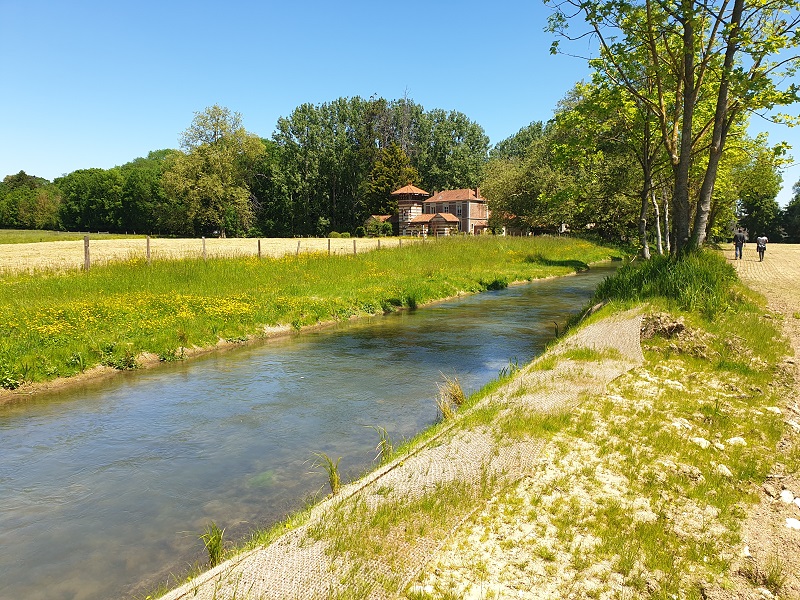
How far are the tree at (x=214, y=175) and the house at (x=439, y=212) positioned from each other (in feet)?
82.9

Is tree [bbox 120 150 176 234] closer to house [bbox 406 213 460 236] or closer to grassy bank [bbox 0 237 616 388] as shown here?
house [bbox 406 213 460 236]

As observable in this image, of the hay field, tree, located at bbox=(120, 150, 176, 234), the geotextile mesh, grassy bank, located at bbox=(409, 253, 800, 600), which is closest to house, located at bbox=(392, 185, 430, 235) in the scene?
the hay field

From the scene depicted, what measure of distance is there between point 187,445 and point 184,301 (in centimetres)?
1041

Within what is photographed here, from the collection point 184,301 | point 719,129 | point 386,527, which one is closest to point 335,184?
point 184,301

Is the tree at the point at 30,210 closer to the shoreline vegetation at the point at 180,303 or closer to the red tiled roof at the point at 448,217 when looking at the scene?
the red tiled roof at the point at 448,217

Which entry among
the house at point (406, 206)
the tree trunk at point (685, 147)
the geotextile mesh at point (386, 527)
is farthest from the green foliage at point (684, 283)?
the house at point (406, 206)

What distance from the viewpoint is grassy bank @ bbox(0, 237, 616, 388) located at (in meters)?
→ 13.4

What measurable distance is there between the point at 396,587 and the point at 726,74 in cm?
1496

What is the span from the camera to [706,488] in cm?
576

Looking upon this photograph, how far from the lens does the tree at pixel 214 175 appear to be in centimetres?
7900

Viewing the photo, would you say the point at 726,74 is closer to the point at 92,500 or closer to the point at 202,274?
the point at 92,500

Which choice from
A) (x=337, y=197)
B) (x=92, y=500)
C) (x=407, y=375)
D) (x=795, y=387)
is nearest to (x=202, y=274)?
(x=407, y=375)

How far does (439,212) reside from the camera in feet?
292

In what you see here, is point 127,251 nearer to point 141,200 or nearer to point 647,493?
point 647,493
